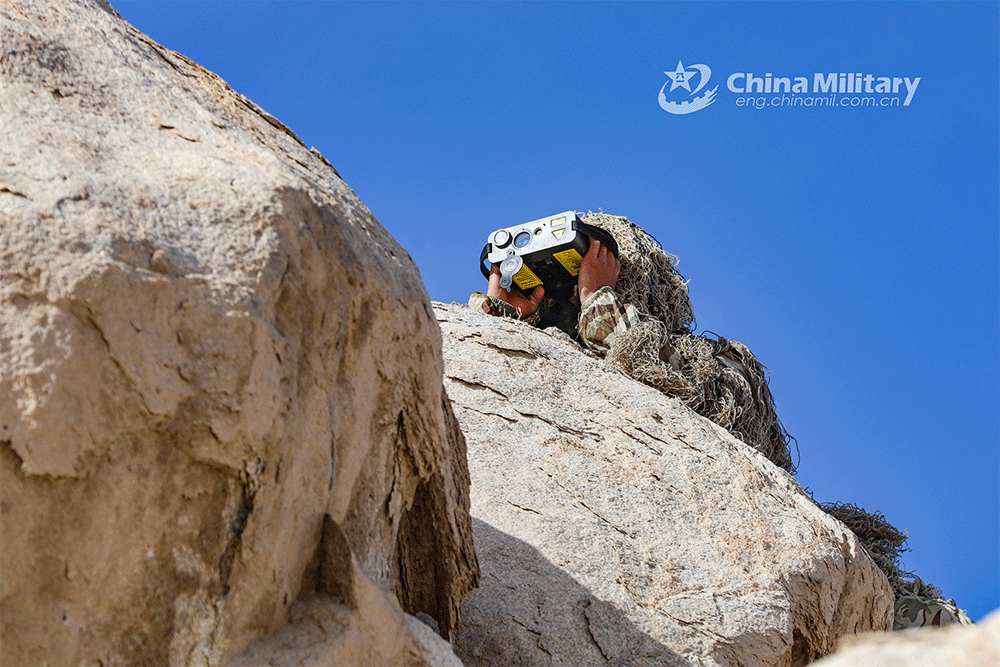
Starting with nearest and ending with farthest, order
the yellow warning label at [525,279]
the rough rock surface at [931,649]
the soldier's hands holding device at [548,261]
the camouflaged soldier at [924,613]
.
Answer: the rough rock surface at [931,649] → the camouflaged soldier at [924,613] → the soldier's hands holding device at [548,261] → the yellow warning label at [525,279]

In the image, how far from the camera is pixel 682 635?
2.79 meters

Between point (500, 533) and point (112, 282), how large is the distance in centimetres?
179

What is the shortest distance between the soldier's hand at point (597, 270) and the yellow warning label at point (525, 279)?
37cm

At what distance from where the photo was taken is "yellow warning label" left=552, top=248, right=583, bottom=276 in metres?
5.89

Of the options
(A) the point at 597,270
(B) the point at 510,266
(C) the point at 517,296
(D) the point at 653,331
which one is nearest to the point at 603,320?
(D) the point at 653,331

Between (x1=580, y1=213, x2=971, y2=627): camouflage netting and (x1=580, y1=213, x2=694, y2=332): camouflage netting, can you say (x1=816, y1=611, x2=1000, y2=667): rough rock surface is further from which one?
(x1=580, y1=213, x2=694, y2=332): camouflage netting

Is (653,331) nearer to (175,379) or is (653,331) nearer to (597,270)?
(597,270)

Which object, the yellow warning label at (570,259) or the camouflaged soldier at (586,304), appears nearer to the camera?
the camouflaged soldier at (586,304)

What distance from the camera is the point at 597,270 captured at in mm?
5793

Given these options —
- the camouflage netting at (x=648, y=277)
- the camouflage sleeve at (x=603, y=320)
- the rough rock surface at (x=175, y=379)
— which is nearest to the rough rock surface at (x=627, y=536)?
the rough rock surface at (x=175, y=379)

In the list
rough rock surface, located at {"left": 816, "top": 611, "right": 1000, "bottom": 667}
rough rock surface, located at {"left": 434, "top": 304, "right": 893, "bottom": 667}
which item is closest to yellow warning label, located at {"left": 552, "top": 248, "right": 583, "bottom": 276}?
rough rock surface, located at {"left": 434, "top": 304, "right": 893, "bottom": 667}

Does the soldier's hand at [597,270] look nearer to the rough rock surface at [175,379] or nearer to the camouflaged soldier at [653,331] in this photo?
the camouflaged soldier at [653,331]

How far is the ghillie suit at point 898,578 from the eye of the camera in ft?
14.2

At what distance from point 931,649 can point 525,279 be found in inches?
205
